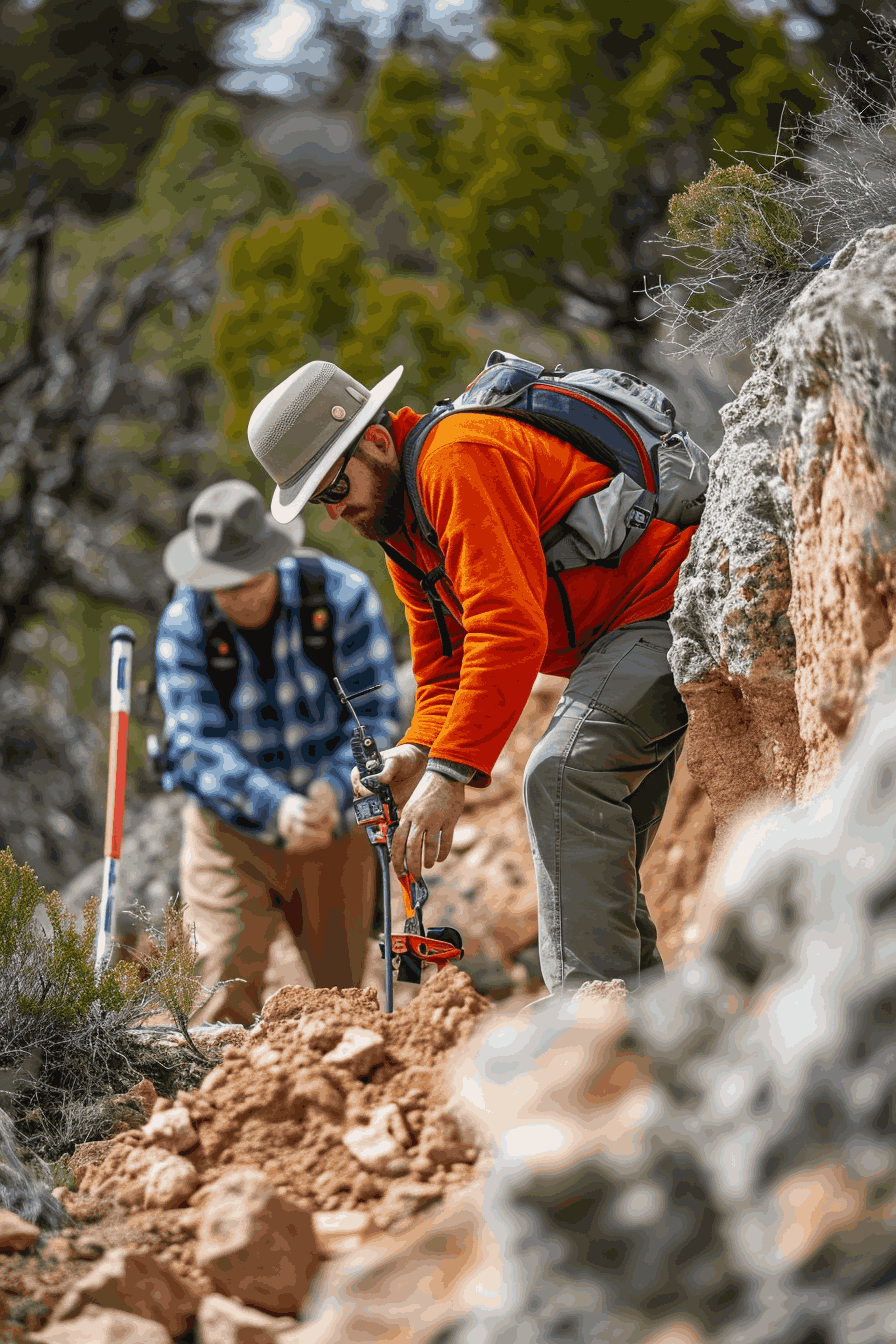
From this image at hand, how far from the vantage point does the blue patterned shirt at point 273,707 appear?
16.1 feet

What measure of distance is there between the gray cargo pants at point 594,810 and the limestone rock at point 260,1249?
3.19 ft

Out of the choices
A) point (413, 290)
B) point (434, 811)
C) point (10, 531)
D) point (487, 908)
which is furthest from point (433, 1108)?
point (10, 531)

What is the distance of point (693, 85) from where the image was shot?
428 inches

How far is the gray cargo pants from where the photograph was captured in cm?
253

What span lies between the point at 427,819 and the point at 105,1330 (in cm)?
121

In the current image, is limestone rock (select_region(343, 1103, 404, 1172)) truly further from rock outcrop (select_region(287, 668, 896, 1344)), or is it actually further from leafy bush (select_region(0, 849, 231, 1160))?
leafy bush (select_region(0, 849, 231, 1160))

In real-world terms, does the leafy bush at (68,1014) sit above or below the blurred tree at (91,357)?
above

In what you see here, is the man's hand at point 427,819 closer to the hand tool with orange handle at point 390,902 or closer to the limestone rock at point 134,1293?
the hand tool with orange handle at point 390,902

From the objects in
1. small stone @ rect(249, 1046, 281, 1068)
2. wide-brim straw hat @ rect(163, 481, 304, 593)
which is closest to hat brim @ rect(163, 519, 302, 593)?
wide-brim straw hat @ rect(163, 481, 304, 593)

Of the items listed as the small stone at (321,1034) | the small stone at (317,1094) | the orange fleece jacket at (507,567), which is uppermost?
the orange fleece jacket at (507,567)

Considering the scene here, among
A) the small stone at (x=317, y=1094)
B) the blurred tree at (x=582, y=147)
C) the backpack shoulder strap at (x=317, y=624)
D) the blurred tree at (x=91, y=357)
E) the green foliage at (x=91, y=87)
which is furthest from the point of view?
the green foliage at (x=91, y=87)

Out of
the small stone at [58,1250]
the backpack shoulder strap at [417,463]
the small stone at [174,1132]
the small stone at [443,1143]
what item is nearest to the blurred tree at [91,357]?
the backpack shoulder strap at [417,463]

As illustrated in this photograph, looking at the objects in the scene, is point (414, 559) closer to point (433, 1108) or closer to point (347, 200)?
point (433, 1108)

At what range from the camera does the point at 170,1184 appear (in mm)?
1947
